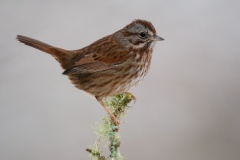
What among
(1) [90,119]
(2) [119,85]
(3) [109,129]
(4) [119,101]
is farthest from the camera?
(1) [90,119]

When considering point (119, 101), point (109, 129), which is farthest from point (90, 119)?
point (109, 129)

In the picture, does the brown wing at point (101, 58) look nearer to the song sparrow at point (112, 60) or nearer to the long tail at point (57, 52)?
the song sparrow at point (112, 60)

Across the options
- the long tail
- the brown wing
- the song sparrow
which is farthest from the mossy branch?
the long tail

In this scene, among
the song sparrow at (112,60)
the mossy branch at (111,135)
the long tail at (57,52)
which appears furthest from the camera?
the long tail at (57,52)

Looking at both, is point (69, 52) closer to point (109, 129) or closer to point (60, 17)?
point (109, 129)

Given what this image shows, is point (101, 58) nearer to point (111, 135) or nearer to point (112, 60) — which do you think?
point (112, 60)

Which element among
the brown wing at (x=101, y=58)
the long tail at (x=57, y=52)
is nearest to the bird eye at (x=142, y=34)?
the brown wing at (x=101, y=58)

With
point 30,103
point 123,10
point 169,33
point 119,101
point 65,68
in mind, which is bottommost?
point 119,101
